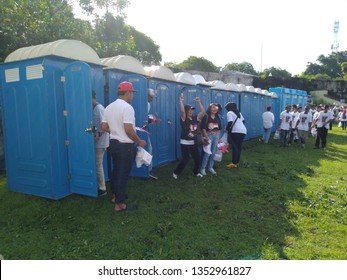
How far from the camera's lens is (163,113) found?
23.4ft

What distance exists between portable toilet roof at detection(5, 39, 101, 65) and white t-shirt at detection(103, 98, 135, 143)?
129cm

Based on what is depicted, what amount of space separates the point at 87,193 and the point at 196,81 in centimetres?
597

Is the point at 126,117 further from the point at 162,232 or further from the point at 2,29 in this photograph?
the point at 2,29

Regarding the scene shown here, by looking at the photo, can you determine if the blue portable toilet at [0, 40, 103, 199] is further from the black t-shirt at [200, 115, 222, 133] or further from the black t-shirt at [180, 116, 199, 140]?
the black t-shirt at [200, 115, 222, 133]

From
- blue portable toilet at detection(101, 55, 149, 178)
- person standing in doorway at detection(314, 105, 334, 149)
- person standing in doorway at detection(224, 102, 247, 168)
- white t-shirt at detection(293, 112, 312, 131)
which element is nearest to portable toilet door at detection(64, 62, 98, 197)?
blue portable toilet at detection(101, 55, 149, 178)

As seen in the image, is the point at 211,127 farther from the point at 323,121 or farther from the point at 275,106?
the point at 275,106

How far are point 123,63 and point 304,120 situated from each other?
7.81m

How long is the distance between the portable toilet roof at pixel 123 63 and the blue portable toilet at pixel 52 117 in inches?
28.1

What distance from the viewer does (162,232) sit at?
3.72m

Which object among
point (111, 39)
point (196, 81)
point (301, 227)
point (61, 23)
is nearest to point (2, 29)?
point (61, 23)

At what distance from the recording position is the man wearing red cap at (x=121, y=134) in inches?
154

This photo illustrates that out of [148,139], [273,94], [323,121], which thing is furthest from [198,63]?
[148,139]

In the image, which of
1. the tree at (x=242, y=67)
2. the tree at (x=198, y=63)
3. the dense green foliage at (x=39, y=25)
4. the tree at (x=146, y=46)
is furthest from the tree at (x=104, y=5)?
the tree at (x=242, y=67)

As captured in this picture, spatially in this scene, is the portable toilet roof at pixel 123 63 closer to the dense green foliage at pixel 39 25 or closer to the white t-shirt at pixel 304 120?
the dense green foliage at pixel 39 25
